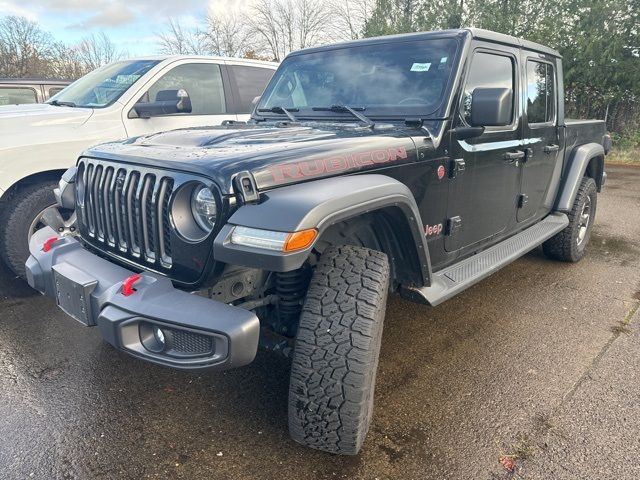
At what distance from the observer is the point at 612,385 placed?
2.67m

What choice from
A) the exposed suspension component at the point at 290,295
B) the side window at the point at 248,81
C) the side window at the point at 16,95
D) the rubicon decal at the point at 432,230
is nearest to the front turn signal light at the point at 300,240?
the exposed suspension component at the point at 290,295

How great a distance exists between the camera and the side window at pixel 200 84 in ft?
15.2

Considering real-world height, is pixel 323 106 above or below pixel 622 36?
below

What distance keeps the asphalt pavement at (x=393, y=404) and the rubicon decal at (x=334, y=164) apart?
4.10 ft

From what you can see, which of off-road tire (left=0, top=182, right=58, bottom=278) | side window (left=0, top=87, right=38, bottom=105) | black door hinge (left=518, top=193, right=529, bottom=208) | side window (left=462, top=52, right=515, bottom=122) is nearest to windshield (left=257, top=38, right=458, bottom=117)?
side window (left=462, top=52, right=515, bottom=122)

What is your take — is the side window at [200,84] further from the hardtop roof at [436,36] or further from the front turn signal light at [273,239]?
the front turn signal light at [273,239]

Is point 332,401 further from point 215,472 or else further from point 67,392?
point 67,392

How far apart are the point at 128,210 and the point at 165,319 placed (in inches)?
26.0

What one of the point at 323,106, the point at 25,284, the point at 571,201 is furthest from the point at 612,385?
the point at 25,284

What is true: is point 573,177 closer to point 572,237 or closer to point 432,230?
point 572,237

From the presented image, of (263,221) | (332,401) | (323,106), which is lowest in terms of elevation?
(332,401)

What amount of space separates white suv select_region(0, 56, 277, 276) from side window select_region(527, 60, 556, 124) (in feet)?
9.28

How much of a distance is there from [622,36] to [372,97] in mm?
13183

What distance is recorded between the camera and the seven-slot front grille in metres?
2.05
